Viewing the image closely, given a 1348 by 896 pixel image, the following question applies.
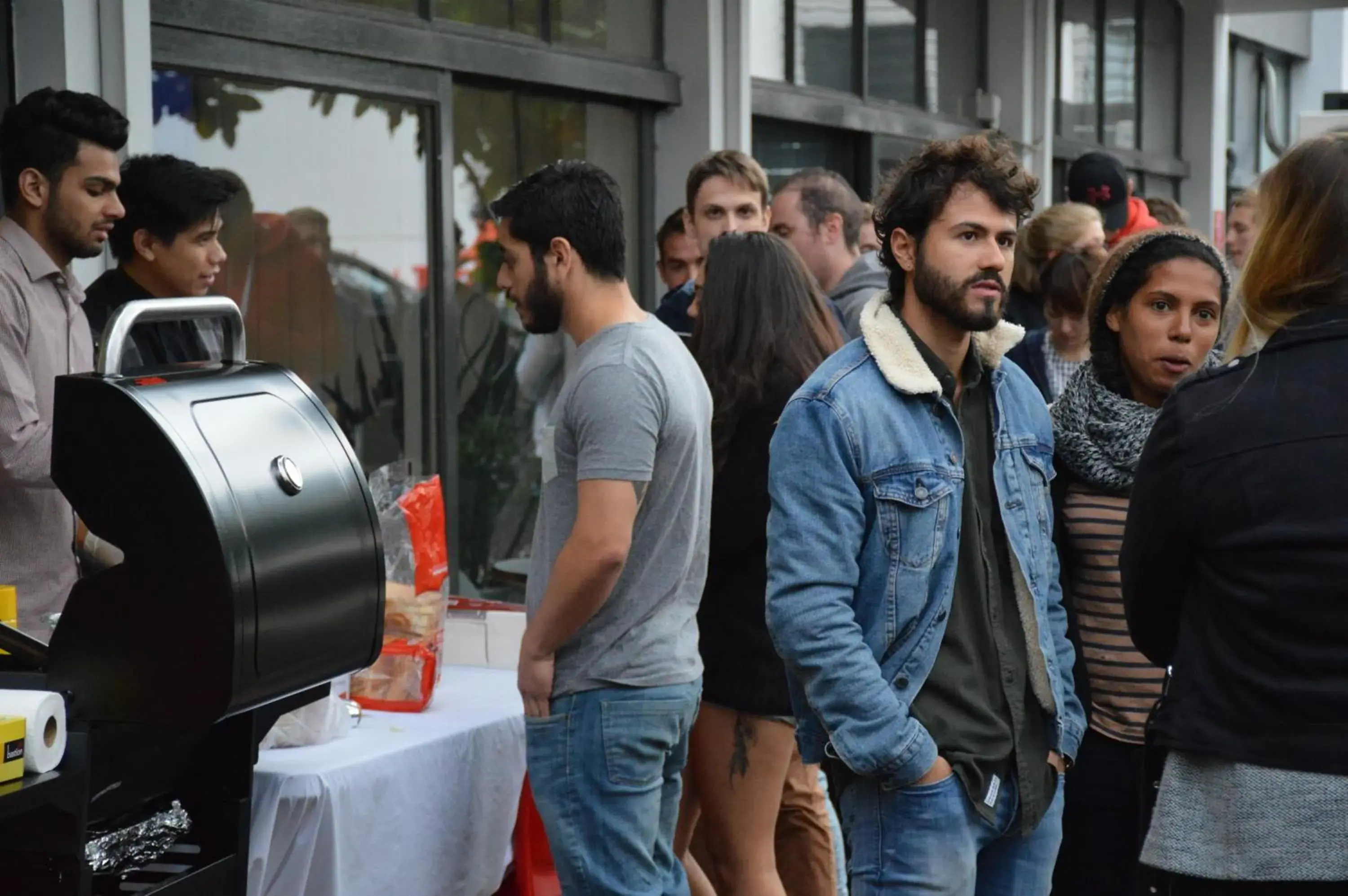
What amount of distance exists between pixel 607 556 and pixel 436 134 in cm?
277

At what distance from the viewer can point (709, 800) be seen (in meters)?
3.56

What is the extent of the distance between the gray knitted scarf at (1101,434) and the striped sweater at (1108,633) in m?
0.05

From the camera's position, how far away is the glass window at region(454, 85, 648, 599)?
18.2ft

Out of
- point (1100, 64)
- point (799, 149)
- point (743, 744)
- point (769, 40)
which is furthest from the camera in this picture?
point (1100, 64)

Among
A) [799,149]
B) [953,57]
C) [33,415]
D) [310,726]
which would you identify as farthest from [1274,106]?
[310,726]

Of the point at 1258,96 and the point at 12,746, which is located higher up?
the point at 1258,96

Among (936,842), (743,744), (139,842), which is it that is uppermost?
(139,842)

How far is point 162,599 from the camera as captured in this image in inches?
69.9

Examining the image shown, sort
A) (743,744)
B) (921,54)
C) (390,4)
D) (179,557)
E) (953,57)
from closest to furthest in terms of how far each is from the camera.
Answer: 1. (179,557)
2. (743,744)
3. (390,4)
4. (921,54)
5. (953,57)

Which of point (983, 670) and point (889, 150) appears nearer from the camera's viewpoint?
point (983, 670)

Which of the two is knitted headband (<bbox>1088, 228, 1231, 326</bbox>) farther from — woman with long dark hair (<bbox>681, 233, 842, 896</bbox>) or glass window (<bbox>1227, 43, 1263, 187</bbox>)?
glass window (<bbox>1227, 43, 1263, 187</bbox>)

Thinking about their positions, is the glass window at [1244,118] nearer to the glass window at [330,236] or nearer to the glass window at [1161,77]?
the glass window at [1161,77]

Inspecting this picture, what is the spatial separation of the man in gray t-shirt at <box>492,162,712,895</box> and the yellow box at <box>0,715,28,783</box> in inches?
52.4

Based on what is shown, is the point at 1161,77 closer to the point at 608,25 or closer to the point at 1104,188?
the point at 1104,188
